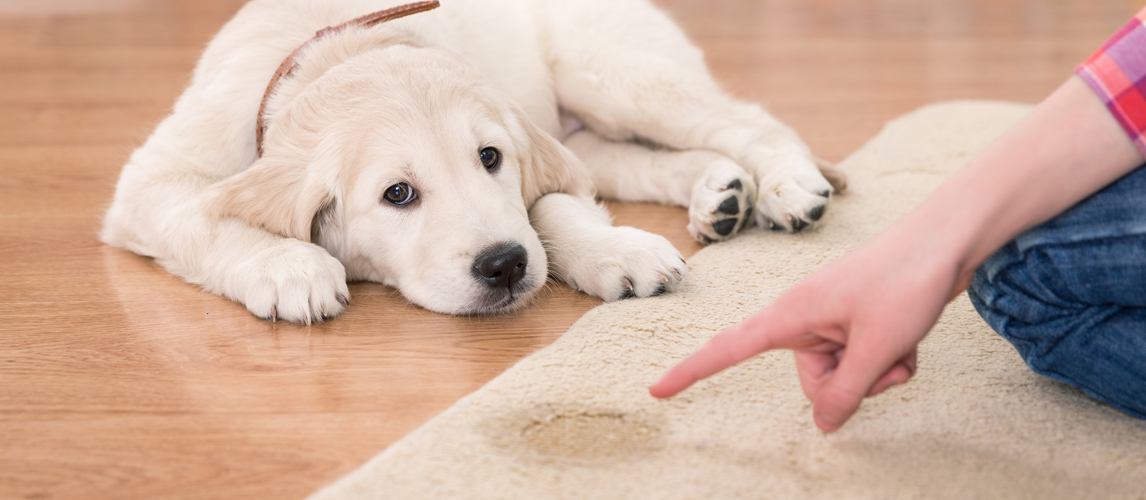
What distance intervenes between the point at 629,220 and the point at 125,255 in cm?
119

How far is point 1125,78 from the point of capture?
1039 millimetres

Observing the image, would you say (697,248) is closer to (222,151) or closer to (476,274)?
(476,274)

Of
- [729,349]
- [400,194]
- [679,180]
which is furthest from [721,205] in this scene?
[729,349]

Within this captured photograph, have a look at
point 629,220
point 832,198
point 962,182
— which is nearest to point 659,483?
point 962,182

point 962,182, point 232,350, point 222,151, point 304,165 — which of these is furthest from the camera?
point 222,151

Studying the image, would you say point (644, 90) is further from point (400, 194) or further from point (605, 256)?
point (400, 194)

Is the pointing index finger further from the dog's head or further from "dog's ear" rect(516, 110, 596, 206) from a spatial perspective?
"dog's ear" rect(516, 110, 596, 206)

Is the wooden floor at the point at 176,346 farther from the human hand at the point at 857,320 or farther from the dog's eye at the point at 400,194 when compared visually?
the human hand at the point at 857,320

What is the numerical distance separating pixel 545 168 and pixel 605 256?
1.10 feet

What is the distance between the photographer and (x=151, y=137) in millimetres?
2084

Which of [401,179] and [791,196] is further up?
[401,179]

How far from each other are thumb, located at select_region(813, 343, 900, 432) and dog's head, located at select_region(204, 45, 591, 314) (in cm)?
72

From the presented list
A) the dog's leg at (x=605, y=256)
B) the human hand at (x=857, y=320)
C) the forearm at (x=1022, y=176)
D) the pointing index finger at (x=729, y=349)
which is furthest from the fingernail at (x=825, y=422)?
the dog's leg at (x=605, y=256)

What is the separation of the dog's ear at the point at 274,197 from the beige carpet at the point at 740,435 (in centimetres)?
57
